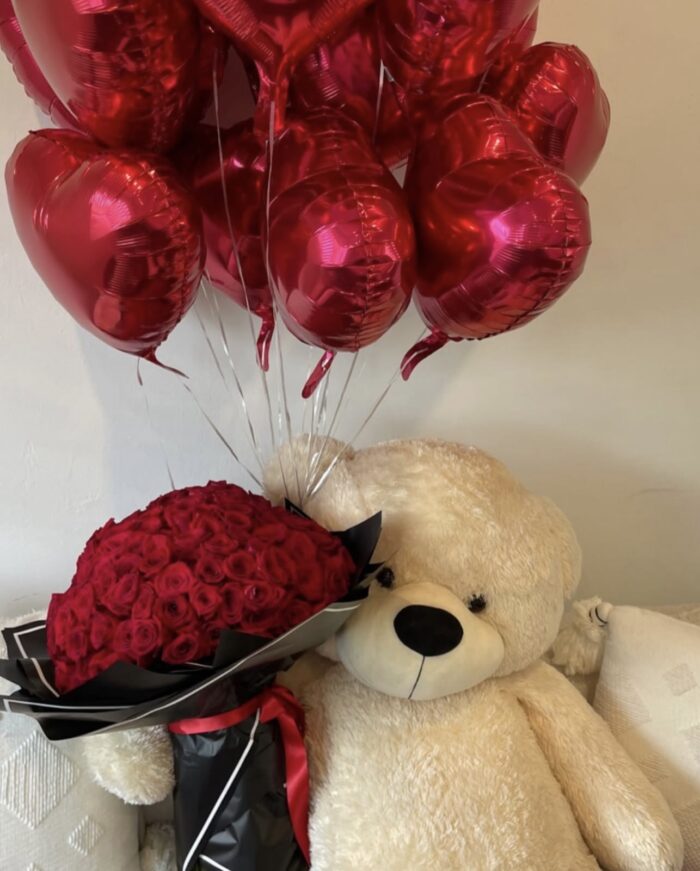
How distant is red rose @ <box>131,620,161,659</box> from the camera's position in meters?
0.61

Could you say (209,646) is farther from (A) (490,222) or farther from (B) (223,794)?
(A) (490,222)

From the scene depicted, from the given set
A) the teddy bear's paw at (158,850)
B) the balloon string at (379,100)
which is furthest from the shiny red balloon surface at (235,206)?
the teddy bear's paw at (158,850)

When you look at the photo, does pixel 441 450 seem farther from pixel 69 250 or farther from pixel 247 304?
pixel 69 250

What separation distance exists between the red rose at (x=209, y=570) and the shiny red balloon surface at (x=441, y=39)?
43cm

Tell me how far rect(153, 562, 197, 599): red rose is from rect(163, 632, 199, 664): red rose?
35 mm

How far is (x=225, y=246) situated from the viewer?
0.72 m

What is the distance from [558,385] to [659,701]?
1.39ft

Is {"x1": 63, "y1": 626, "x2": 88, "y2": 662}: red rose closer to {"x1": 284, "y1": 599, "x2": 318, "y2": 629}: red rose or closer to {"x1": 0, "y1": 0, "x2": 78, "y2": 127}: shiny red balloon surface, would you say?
{"x1": 284, "y1": 599, "x2": 318, "y2": 629}: red rose

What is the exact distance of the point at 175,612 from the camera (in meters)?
0.62

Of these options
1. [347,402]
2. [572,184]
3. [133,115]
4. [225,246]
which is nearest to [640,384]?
[347,402]

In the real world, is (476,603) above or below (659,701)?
above

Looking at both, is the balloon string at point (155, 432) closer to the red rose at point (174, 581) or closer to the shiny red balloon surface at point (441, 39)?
the red rose at point (174, 581)

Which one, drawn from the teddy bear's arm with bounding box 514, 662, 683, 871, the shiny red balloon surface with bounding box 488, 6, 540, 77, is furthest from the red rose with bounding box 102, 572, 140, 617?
the shiny red balloon surface with bounding box 488, 6, 540, 77

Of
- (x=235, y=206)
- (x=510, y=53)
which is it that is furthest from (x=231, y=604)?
(x=510, y=53)
